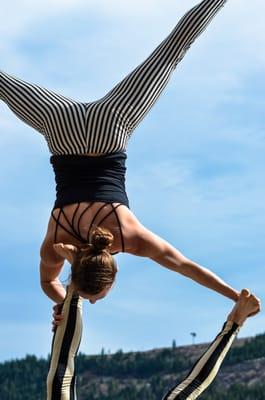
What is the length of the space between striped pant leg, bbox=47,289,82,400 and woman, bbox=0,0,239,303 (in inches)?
44.1

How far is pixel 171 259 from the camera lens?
8.73m

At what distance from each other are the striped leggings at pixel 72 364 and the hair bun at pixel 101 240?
53 centimetres

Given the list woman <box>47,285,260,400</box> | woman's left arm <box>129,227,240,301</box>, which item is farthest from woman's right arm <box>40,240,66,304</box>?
woman <box>47,285,260,400</box>

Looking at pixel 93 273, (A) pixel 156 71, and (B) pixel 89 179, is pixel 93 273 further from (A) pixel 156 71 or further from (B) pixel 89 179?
(A) pixel 156 71

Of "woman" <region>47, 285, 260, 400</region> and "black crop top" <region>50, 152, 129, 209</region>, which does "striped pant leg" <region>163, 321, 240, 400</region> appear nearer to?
"woman" <region>47, 285, 260, 400</region>

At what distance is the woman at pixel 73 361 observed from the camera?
23.9 ft

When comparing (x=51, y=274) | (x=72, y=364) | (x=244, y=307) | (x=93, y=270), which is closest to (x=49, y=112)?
(x=51, y=274)

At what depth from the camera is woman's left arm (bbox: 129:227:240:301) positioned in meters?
8.70

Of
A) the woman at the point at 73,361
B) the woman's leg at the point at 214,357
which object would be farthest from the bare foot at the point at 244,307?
the woman at the point at 73,361

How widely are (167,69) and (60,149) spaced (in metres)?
0.98

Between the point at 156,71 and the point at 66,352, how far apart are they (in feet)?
8.52

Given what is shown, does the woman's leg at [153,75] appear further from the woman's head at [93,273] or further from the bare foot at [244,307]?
the bare foot at [244,307]

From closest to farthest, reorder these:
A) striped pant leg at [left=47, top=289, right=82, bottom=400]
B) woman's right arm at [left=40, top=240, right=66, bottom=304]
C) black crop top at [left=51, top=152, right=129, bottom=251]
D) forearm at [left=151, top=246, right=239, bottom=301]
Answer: striped pant leg at [left=47, top=289, right=82, bottom=400] → forearm at [left=151, top=246, right=239, bottom=301] → black crop top at [left=51, top=152, right=129, bottom=251] → woman's right arm at [left=40, top=240, right=66, bottom=304]

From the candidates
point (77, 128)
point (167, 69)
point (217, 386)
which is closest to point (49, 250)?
point (77, 128)
